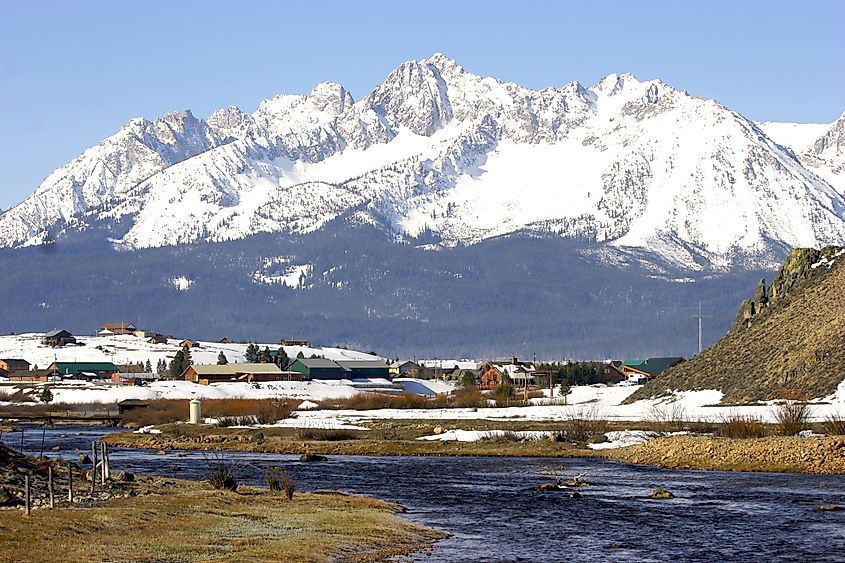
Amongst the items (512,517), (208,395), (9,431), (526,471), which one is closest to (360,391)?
(208,395)

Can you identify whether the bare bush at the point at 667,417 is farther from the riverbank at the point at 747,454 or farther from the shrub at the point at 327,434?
the shrub at the point at 327,434

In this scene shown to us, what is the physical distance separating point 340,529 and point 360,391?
505 ft

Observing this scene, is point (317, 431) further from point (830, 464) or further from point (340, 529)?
point (340, 529)

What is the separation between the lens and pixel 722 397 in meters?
110

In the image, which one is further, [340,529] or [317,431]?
[317,431]

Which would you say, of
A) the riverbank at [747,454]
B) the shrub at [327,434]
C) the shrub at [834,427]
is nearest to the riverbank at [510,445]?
the riverbank at [747,454]

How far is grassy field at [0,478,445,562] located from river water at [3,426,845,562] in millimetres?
2049

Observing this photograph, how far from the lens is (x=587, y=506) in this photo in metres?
54.2

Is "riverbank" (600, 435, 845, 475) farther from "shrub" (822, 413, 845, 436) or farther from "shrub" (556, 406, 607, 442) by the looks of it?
"shrub" (556, 406, 607, 442)

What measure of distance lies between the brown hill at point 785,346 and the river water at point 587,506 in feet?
101

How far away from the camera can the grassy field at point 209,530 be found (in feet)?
123

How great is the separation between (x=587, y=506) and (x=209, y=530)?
17.7 m

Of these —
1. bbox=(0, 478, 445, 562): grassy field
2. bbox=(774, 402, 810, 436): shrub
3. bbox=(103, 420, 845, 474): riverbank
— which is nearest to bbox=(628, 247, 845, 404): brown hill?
bbox=(774, 402, 810, 436): shrub

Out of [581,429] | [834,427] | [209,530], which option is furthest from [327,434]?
[209,530]
